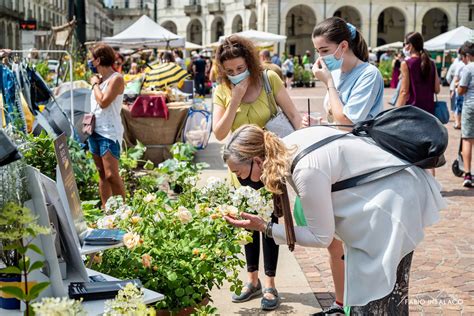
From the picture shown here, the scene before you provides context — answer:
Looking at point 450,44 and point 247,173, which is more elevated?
point 450,44

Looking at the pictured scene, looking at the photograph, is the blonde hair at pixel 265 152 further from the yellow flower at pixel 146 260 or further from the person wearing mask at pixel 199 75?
the person wearing mask at pixel 199 75

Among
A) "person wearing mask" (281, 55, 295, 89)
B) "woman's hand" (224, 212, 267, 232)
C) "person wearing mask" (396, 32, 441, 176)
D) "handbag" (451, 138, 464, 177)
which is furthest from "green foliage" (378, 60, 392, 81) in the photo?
"woman's hand" (224, 212, 267, 232)

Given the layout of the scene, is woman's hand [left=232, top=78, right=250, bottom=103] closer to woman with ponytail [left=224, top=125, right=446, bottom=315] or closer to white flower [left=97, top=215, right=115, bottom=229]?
white flower [left=97, top=215, right=115, bottom=229]

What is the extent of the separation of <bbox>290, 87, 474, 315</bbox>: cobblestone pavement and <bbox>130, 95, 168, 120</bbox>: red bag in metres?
4.40

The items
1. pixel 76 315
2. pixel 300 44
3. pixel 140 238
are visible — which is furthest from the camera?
pixel 300 44

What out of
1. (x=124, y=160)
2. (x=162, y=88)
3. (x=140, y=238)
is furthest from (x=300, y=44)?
(x=140, y=238)

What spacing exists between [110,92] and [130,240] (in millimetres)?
3169

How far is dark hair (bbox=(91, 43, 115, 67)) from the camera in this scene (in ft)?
19.7

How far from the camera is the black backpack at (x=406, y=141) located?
2.86 meters

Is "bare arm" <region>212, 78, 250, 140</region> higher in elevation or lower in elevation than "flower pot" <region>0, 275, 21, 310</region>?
higher

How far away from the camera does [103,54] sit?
602cm

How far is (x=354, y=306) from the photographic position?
2.92 meters

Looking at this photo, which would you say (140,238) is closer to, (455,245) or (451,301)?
(451,301)

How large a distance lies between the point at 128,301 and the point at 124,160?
5.85 meters
